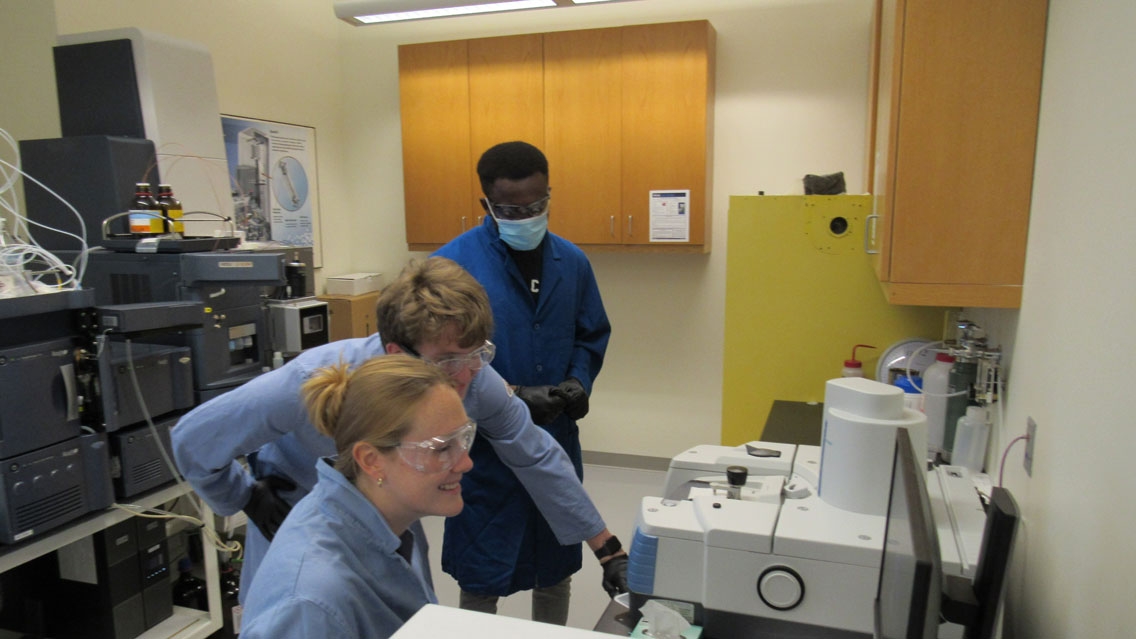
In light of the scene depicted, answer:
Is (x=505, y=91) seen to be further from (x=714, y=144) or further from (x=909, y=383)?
(x=909, y=383)

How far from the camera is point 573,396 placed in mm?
1878

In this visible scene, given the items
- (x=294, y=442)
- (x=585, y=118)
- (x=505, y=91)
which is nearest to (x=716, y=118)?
(x=585, y=118)

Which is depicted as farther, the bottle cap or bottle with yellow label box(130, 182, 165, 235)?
bottle with yellow label box(130, 182, 165, 235)

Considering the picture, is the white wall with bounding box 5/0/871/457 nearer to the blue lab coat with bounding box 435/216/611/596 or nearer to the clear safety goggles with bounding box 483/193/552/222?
the blue lab coat with bounding box 435/216/611/596

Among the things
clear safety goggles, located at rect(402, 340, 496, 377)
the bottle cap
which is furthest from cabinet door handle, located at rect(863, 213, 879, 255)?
clear safety goggles, located at rect(402, 340, 496, 377)

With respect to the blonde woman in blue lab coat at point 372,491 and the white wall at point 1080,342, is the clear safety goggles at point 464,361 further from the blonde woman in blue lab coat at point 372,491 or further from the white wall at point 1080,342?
the white wall at point 1080,342

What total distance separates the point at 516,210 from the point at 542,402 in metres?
0.51

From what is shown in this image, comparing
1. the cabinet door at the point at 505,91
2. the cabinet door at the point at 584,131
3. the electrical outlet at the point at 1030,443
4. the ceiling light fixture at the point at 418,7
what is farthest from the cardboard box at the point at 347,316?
the electrical outlet at the point at 1030,443

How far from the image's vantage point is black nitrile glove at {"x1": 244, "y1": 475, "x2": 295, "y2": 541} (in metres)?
1.48

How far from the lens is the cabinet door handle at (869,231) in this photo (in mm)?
2174

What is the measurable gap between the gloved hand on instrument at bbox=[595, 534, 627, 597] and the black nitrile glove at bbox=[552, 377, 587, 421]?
46 centimetres

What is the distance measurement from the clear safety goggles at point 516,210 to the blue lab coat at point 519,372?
5 centimetres

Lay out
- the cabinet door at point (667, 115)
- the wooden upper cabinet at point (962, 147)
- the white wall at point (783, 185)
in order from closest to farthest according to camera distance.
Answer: the white wall at point (783, 185) → the wooden upper cabinet at point (962, 147) → the cabinet door at point (667, 115)

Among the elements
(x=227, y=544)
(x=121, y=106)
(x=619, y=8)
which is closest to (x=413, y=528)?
(x=227, y=544)
